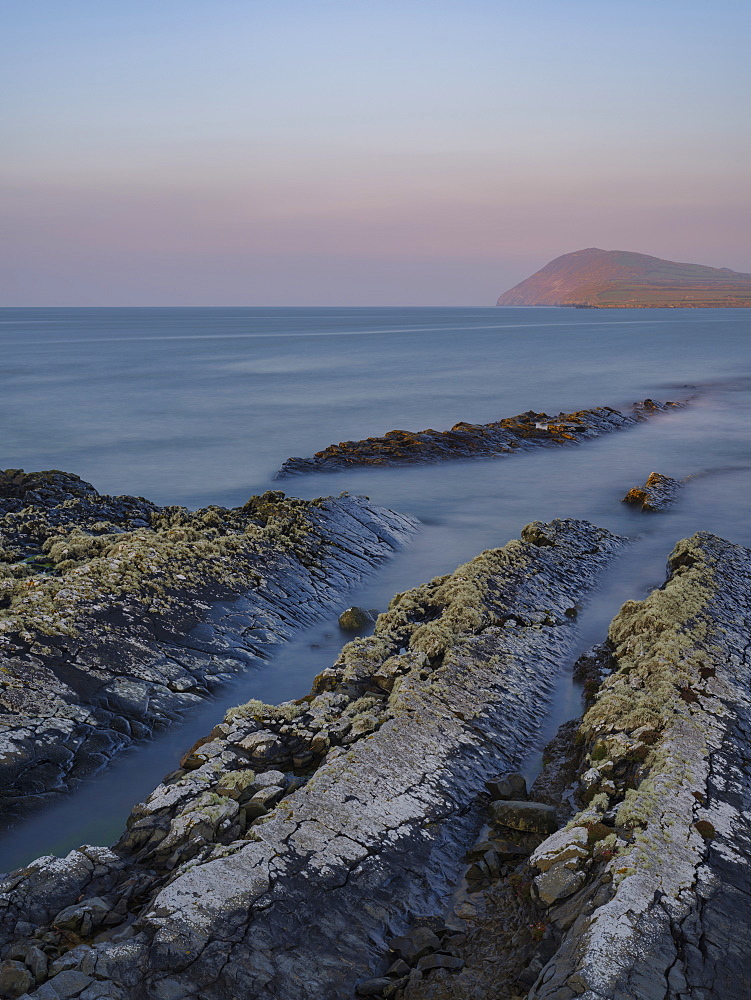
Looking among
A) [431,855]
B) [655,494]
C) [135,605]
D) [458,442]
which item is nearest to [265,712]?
[431,855]

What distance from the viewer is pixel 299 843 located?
577cm

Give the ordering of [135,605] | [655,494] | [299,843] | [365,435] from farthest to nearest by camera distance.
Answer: [365,435]
[655,494]
[135,605]
[299,843]

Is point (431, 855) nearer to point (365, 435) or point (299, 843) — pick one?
point (299, 843)

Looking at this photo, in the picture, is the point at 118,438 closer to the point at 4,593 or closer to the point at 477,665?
the point at 4,593

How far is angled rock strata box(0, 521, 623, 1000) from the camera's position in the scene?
480 cm

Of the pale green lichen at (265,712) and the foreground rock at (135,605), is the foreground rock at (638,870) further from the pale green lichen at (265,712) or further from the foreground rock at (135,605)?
the foreground rock at (135,605)

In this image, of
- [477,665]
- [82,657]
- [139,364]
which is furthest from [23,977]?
[139,364]

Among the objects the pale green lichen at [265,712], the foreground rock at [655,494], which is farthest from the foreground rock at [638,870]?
the foreground rock at [655,494]

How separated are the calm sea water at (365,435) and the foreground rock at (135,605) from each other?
16.4 inches

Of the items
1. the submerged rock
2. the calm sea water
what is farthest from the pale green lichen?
the submerged rock

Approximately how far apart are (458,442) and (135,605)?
17122 millimetres

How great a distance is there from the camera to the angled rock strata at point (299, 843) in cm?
480

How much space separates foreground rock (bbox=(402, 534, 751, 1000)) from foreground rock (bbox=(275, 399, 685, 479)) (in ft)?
51.9

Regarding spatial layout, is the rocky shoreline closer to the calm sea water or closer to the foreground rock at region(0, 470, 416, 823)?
the calm sea water
